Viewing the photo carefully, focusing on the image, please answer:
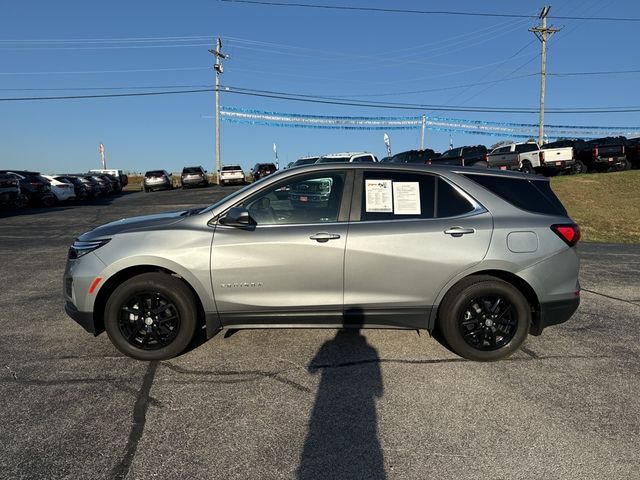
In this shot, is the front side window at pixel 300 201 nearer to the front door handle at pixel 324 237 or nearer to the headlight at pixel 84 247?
the front door handle at pixel 324 237

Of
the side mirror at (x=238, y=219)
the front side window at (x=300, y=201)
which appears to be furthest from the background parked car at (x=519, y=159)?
the side mirror at (x=238, y=219)

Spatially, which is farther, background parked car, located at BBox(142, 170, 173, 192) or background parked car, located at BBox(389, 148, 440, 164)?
background parked car, located at BBox(142, 170, 173, 192)

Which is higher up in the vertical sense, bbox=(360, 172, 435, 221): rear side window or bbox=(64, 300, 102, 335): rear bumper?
bbox=(360, 172, 435, 221): rear side window

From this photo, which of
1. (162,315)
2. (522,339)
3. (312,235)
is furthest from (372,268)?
(162,315)

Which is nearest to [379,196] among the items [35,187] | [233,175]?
[35,187]

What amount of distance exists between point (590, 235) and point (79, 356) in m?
13.2

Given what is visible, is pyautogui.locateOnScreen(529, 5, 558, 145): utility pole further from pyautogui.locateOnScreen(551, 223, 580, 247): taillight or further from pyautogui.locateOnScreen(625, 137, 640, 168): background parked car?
pyautogui.locateOnScreen(551, 223, 580, 247): taillight

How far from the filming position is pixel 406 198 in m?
4.09

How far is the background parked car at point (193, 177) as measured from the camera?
3478 centimetres

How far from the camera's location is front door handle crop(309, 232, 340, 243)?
3.87 meters

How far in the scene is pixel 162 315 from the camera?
Result: 400 centimetres

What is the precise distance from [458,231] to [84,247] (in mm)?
3189

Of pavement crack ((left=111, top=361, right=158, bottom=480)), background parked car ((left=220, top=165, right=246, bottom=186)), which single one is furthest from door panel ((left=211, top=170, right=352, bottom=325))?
background parked car ((left=220, top=165, right=246, bottom=186))

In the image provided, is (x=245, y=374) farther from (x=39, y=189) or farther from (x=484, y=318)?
(x=39, y=189)
